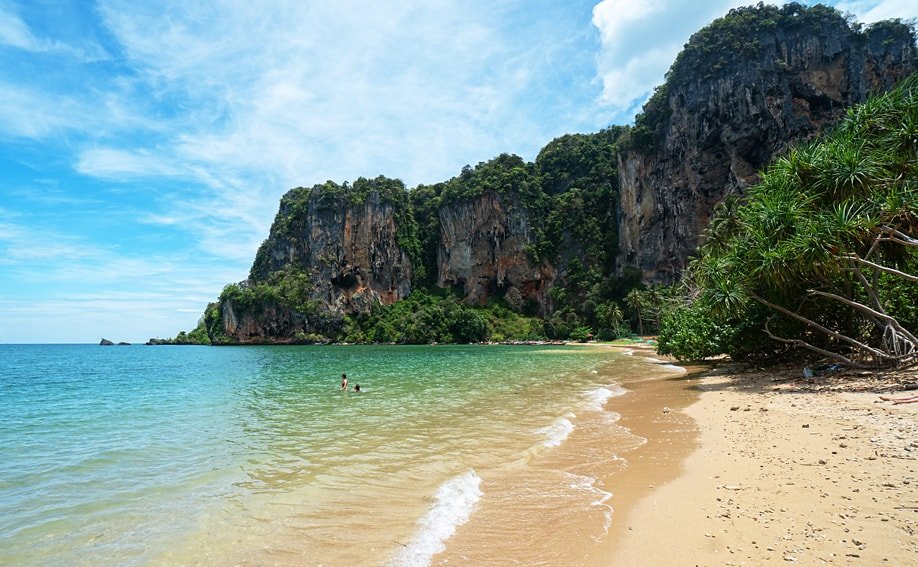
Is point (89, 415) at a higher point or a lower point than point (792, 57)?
lower

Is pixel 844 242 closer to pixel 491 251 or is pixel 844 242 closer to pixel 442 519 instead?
pixel 442 519

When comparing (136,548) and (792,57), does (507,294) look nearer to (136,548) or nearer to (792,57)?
(792,57)

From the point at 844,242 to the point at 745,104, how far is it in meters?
60.0

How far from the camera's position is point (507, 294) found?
91.9m

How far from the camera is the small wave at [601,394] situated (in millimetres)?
14072

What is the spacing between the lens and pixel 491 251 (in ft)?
311

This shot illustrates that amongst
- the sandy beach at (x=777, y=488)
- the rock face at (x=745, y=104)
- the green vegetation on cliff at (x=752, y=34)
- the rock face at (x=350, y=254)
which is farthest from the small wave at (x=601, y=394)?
the rock face at (x=350, y=254)

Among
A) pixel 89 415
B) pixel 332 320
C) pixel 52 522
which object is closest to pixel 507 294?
pixel 332 320

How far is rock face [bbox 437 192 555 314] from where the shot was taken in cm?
9112

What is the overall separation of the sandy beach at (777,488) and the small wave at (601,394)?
334cm

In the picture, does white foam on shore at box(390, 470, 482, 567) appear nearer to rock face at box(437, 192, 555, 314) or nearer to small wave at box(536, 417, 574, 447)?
small wave at box(536, 417, 574, 447)

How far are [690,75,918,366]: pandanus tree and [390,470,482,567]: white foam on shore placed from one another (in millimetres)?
11106

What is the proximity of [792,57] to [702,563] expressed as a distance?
77.2m

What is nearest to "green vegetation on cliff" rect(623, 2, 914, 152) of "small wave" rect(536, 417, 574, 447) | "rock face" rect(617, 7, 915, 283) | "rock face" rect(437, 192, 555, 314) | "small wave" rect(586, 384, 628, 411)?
"rock face" rect(617, 7, 915, 283)
